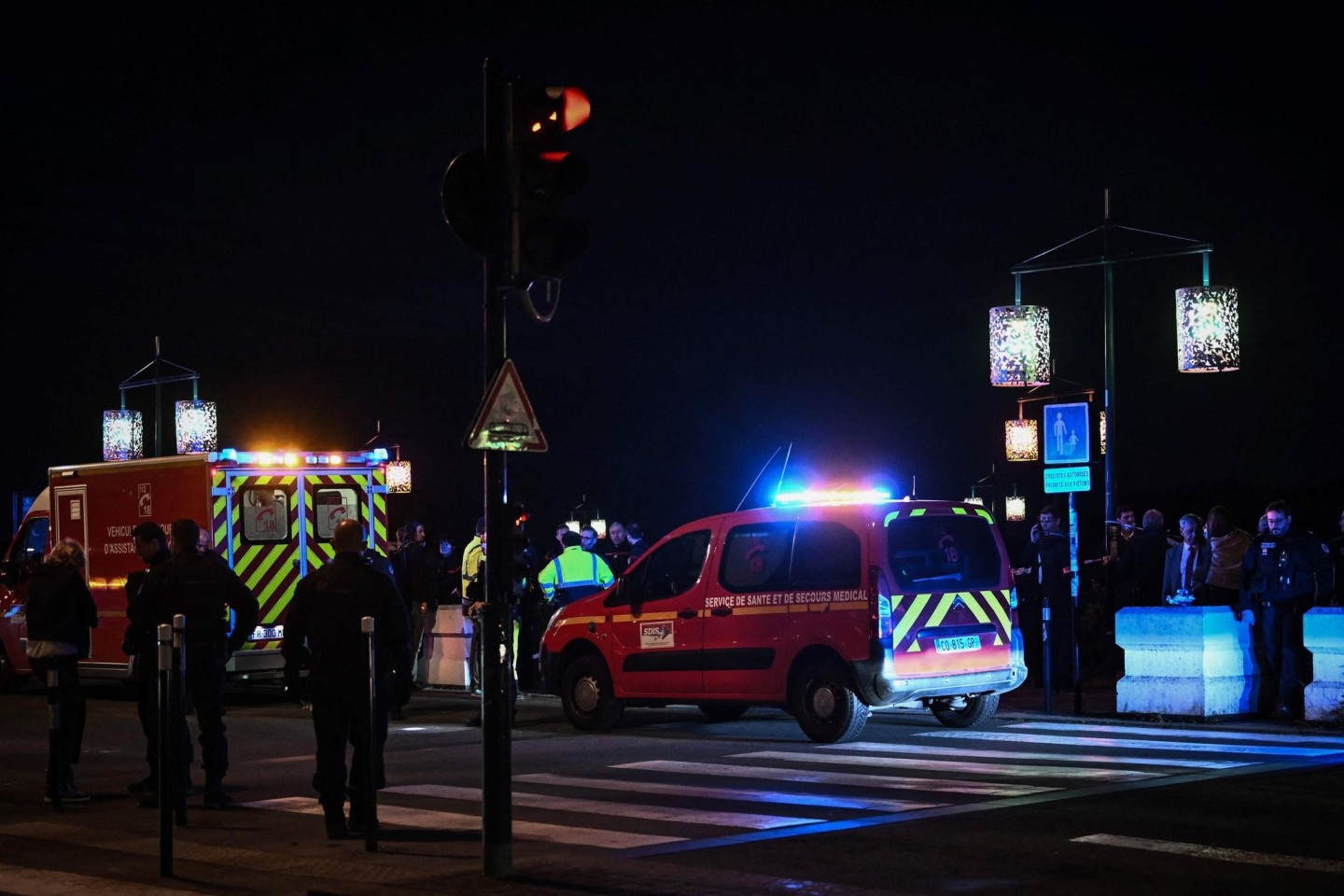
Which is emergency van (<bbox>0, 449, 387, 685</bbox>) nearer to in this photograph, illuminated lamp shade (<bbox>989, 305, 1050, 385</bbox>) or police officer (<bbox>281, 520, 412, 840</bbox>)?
illuminated lamp shade (<bbox>989, 305, 1050, 385</bbox>)

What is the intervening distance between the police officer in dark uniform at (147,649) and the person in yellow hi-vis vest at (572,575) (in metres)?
6.64

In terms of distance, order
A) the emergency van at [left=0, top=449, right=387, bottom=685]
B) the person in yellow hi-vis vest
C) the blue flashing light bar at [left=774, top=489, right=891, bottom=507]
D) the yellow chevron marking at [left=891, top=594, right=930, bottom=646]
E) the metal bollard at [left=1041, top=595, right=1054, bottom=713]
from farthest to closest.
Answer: the emergency van at [left=0, top=449, right=387, bottom=685], the person in yellow hi-vis vest, the metal bollard at [left=1041, top=595, right=1054, bottom=713], the blue flashing light bar at [left=774, top=489, right=891, bottom=507], the yellow chevron marking at [left=891, top=594, right=930, bottom=646]

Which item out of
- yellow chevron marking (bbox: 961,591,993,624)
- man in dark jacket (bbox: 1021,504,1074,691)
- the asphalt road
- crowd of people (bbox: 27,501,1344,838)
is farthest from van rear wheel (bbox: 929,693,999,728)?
man in dark jacket (bbox: 1021,504,1074,691)

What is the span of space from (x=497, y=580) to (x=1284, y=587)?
957 cm

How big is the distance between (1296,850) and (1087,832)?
1.08m

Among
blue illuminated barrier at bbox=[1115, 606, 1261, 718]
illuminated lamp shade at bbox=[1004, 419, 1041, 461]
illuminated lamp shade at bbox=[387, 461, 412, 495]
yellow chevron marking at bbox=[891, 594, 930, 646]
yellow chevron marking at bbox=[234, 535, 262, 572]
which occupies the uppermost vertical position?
illuminated lamp shade at bbox=[1004, 419, 1041, 461]

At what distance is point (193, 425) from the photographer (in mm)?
32094

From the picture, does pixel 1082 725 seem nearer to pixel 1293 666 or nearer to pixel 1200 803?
pixel 1293 666

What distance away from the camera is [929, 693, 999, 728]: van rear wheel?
1536cm

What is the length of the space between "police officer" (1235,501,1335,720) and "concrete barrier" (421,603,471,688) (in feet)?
29.5

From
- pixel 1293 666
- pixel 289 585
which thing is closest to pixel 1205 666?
pixel 1293 666

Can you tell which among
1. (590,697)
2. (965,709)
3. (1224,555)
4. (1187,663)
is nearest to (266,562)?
(590,697)

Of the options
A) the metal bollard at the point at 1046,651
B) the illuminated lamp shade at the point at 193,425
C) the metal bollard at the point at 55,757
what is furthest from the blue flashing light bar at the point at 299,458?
the illuminated lamp shade at the point at 193,425

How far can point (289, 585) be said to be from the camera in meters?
19.9
